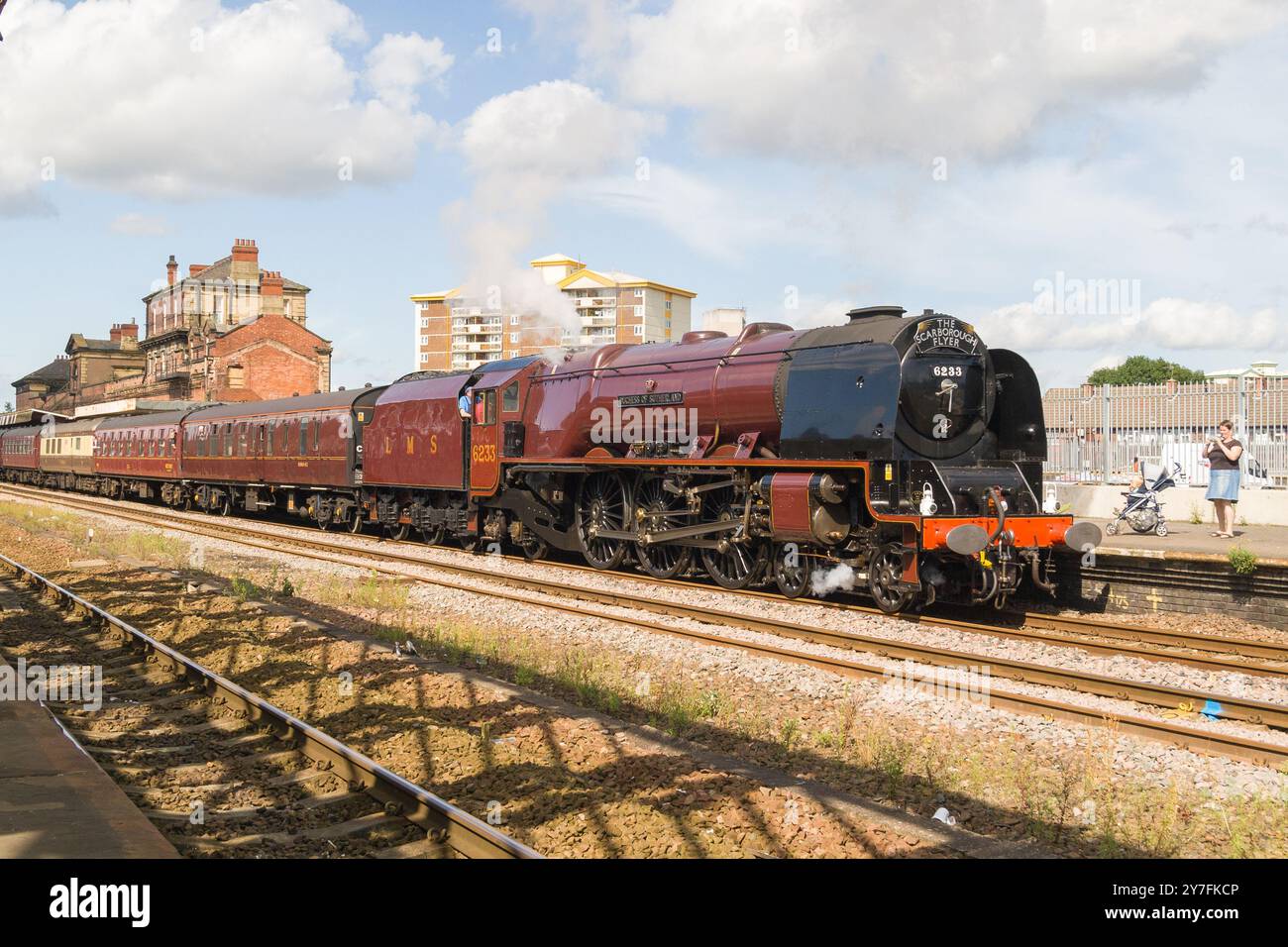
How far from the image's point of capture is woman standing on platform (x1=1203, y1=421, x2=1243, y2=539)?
610 inches

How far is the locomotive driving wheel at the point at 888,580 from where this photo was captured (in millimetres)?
12695

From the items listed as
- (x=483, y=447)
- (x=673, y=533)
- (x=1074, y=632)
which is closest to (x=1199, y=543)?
(x=1074, y=632)

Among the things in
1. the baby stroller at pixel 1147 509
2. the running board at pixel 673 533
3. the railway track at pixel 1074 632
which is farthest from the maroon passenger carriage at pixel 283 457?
the baby stroller at pixel 1147 509

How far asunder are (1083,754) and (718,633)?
5.02m

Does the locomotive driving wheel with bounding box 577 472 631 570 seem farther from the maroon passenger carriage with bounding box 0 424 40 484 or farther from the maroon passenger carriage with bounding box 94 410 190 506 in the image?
the maroon passenger carriage with bounding box 0 424 40 484

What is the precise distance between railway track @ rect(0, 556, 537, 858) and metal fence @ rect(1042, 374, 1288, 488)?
15978 mm

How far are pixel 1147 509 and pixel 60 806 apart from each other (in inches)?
647

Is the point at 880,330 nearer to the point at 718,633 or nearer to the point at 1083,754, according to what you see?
the point at 718,633

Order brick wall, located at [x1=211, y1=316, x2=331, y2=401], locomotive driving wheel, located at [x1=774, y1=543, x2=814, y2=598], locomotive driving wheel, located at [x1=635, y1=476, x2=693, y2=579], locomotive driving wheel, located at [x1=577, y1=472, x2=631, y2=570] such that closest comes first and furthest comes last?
locomotive driving wheel, located at [x1=774, y1=543, x2=814, y2=598]
locomotive driving wheel, located at [x1=635, y1=476, x2=693, y2=579]
locomotive driving wheel, located at [x1=577, y1=472, x2=631, y2=570]
brick wall, located at [x1=211, y1=316, x2=331, y2=401]

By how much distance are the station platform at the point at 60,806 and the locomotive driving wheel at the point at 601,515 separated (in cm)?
1015

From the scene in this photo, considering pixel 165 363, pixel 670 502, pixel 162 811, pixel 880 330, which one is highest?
pixel 165 363

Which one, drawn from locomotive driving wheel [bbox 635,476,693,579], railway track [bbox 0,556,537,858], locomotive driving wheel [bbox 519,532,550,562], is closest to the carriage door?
locomotive driving wheel [bbox 519,532,550,562]

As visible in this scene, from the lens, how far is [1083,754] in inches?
289
